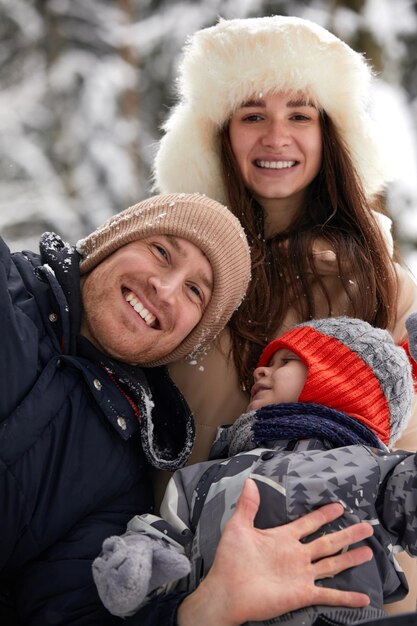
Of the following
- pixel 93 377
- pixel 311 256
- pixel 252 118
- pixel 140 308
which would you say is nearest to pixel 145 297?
pixel 140 308

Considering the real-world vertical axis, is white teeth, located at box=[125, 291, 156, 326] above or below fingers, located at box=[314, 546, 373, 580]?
above

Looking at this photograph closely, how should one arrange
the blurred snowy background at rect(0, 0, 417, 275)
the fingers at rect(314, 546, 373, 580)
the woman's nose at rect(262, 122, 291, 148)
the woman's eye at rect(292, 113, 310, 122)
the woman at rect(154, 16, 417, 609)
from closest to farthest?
the fingers at rect(314, 546, 373, 580), the woman at rect(154, 16, 417, 609), the woman's nose at rect(262, 122, 291, 148), the woman's eye at rect(292, 113, 310, 122), the blurred snowy background at rect(0, 0, 417, 275)

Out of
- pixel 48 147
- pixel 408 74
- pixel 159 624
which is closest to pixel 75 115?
pixel 48 147

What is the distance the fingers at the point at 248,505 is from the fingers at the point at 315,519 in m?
0.10

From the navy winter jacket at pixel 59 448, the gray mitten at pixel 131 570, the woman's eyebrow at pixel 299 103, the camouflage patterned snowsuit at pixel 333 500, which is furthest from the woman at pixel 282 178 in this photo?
the gray mitten at pixel 131 570

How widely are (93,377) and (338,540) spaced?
80 cm

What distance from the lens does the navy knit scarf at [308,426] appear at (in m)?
2.05

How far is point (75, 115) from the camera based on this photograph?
22.5 feet

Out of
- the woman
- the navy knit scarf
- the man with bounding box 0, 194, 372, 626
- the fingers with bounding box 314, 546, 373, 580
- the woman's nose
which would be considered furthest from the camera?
the woman's nose

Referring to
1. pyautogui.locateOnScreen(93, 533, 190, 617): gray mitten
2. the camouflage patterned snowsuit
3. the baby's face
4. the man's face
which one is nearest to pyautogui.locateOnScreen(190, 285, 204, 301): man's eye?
the man's face

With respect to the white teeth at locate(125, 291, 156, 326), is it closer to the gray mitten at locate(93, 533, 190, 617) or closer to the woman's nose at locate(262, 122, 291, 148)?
the gray mitten at locate(93, 533, 190, 617)

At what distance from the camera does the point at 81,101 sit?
6.95 meters

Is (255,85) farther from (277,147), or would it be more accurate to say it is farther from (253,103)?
(277,147)

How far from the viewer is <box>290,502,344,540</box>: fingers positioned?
1814 mm
